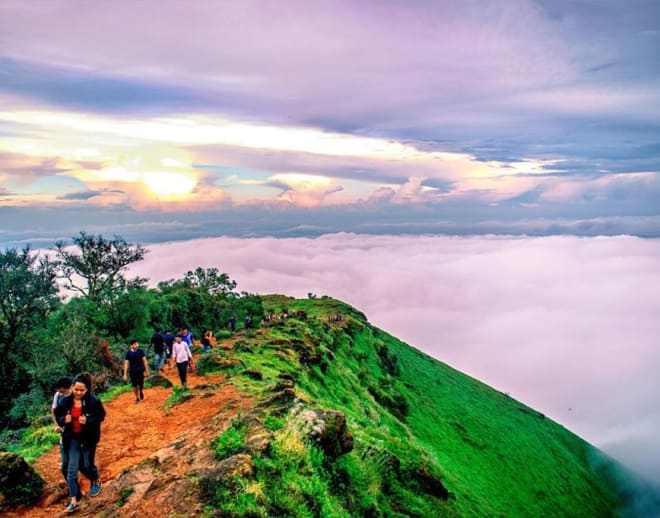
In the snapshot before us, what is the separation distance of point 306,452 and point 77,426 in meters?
6.16

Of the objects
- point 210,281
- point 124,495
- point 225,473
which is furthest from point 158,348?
point 210,281

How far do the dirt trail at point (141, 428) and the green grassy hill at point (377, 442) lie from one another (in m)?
1.61

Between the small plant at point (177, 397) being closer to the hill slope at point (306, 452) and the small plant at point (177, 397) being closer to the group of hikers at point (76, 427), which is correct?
the hill slope at point (306, 452)

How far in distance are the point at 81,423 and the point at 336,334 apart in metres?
48.6

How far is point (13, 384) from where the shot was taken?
39750mm

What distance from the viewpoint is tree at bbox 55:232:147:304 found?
5144 centimetres

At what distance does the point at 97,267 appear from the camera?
54.5 m

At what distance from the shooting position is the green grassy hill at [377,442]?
1228cm

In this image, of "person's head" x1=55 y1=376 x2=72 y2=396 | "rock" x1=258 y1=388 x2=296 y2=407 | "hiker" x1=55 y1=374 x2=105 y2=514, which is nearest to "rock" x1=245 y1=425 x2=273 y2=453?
"rock" x1=258 y1=388 x2=296 y2=407

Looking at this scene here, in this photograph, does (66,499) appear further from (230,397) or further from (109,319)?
(109,319)

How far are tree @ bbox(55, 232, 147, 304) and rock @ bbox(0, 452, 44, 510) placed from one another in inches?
1598

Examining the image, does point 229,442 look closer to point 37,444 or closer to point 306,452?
point 306,452

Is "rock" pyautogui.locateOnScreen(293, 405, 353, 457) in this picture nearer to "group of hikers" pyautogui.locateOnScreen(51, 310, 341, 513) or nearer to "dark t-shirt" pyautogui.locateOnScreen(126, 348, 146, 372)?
"group of hikers" pyautogui.locateOnScreen(51, 310, 341, 513)

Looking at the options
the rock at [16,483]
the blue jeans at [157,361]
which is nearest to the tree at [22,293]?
the blue jeans at [157,361]
